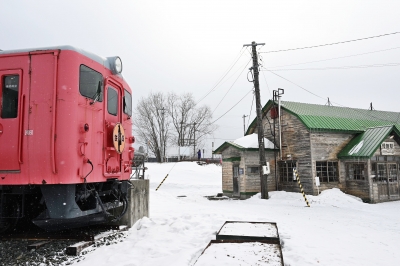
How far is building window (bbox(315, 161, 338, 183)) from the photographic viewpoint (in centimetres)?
1763

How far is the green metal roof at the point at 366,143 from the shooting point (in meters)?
16.6

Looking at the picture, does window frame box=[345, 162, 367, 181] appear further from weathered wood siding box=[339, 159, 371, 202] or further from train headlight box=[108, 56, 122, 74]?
train headlight box=[108, 56, 122, 74]

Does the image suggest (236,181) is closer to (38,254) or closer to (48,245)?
(48,245)

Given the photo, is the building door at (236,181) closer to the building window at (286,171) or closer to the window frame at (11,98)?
the building window at (286,171)

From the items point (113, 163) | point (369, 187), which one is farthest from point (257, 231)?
point (369, 187)

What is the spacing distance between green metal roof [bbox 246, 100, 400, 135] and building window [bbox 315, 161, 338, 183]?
200 cm

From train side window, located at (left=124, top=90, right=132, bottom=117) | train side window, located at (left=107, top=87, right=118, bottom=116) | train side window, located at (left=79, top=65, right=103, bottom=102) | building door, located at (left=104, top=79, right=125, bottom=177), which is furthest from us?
train side window, located at (left=124, top=90, right=132, bottom=117)

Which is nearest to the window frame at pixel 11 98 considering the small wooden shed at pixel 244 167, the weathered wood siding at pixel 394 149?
the small wooden shed at pixel 244 167

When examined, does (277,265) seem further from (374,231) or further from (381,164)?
(381,164)

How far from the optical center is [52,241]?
5.87 m

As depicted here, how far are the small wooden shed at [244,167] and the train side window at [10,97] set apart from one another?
14573 mm

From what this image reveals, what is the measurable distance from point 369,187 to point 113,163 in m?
14.9

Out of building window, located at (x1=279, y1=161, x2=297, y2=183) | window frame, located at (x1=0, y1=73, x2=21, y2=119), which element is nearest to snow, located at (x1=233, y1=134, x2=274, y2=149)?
building window, located at (x1=279, y1=161, x2=297, y2=183)

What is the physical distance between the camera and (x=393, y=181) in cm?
1755
